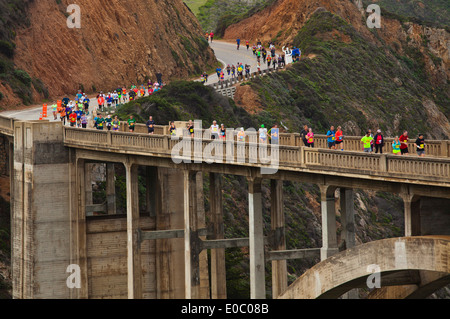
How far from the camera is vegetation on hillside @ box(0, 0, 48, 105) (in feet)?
255

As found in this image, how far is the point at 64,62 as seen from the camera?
85438 mm

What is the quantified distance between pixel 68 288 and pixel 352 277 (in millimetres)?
23205

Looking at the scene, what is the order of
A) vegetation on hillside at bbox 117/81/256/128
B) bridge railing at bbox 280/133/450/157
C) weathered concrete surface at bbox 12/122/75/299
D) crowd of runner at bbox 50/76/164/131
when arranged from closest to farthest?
bridge railing at bbox 280/133/450/157, weathered concrete surface at bbox 12/122/75/299, crowd of runner at bbox 50/76/164/131, vegetation on hillside at bbox 117/81/256/128

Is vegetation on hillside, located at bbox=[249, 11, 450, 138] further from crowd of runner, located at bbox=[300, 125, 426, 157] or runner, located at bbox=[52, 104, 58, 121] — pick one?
crowd of runner, located at bbox=[300, 125, 426, 157]

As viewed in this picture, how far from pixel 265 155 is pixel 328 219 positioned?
4.16m

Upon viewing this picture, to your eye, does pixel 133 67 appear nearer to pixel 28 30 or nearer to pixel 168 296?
pixel 28 30

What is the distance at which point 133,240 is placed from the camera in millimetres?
50156

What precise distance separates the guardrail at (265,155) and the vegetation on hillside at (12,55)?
88.2 feet

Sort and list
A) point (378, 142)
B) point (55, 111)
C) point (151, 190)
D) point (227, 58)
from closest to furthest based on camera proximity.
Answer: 1. point (378, 142)
2. point (151, 190)
3. point (55, 111)
4. point (227, 58)

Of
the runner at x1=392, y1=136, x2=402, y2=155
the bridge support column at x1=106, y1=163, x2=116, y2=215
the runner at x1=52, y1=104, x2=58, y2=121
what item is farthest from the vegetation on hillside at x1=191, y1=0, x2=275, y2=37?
the runner at x1=392, y1=136, x2=402, y2=155

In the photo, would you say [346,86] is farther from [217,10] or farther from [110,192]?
[217,10]

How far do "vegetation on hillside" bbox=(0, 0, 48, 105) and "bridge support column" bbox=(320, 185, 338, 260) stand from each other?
44760 millimetres

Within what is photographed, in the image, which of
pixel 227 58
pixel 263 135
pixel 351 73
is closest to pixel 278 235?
pixel 263 135

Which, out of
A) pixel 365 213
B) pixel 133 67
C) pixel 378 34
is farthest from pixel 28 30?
pixel 378 34
